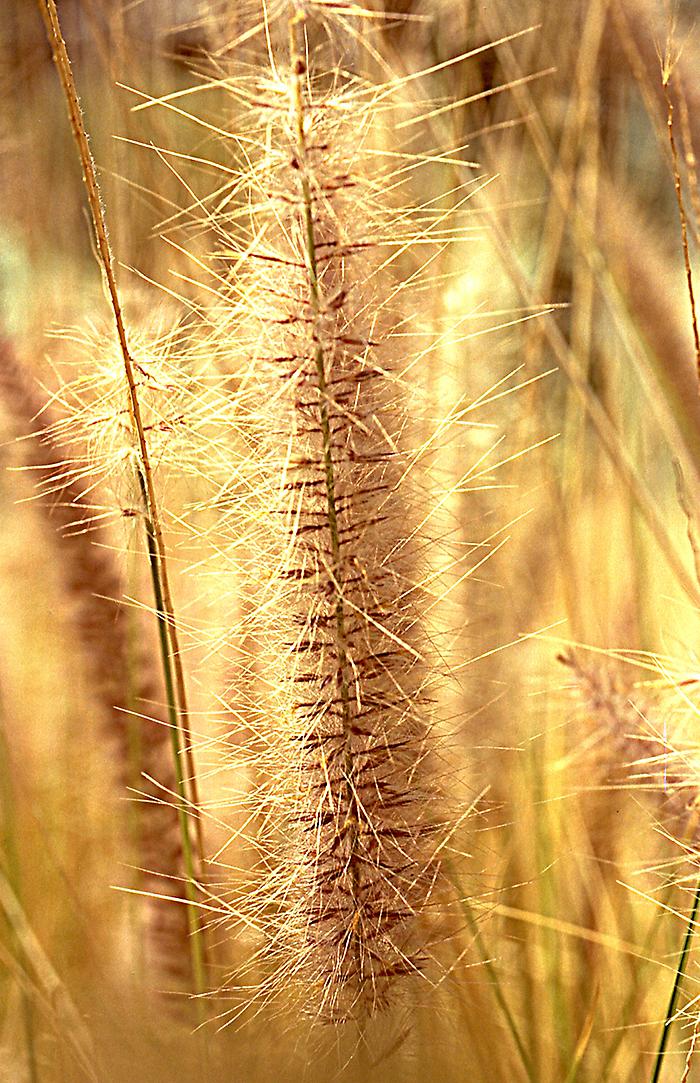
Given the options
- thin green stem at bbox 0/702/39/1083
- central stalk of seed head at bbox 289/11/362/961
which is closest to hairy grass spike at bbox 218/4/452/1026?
central stalk of seed head at bbox 289/11/362/961

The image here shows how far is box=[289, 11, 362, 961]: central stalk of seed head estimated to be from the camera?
0.94ft

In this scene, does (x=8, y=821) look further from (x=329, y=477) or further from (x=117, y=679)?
(x=329, y=477)

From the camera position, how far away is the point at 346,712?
38 centimetres

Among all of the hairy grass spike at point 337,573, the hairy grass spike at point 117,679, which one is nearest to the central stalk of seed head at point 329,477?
the hairy grass spike at point 337,573

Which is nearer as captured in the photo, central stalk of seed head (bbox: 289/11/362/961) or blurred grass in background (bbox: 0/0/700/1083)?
central stalk of seed head (bbox: 289/11/362/961)

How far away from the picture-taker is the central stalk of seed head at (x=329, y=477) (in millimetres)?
285

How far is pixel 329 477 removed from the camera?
342 mm

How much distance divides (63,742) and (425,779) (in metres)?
0.27

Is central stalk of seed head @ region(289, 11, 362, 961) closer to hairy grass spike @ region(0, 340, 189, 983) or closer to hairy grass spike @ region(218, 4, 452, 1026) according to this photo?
hairy grass spike @ region(218, 4, 452, 1026)

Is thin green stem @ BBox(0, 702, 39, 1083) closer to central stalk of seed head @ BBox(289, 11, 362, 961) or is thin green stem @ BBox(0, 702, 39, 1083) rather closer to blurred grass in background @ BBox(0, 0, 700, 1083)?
blurred grass in background @ BBox(0, 0, 700, 1083)

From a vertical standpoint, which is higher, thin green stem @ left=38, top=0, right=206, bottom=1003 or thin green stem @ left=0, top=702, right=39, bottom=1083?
thin green stem @ left=38, top=0, right=206, bottom=1003

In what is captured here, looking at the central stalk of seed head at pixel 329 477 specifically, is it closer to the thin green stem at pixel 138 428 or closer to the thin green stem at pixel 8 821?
the thin green stem at pixel 138 428

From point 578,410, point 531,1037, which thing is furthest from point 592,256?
point 531,1037

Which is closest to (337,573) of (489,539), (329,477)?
(329,477)
